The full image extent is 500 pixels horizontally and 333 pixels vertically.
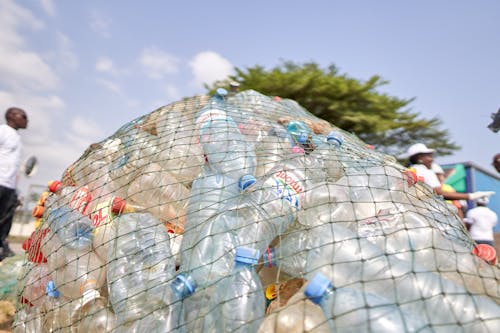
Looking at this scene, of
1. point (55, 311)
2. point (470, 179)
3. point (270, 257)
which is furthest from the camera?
point (470, 179)

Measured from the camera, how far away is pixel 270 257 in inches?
64.2

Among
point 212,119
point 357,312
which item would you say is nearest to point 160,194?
point 212,119

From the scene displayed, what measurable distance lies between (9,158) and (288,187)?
9.76ft

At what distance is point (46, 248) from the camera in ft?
7.07

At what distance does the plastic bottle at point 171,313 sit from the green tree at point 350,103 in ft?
26.2

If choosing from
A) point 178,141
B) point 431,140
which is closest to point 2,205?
point 178,141

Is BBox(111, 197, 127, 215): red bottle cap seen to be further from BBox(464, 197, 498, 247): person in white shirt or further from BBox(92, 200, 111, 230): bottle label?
BBox(464, 197, 498, 247): person in white shirt

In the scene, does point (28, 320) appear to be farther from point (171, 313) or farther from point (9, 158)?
point (9, 158)

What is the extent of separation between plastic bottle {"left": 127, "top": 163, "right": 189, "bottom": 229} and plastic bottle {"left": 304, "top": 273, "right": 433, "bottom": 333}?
854 millimetres

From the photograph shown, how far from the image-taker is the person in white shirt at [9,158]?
12.1 feet

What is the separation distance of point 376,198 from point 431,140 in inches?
354

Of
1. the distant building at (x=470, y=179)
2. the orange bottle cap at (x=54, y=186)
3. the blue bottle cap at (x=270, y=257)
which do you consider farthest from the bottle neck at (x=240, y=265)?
the distant building at (x=470, y=179)

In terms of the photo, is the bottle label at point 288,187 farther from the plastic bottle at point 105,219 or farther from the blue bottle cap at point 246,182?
the plastic bottle at point 105,219

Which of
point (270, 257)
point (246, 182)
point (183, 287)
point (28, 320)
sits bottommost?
point (28, 320)
